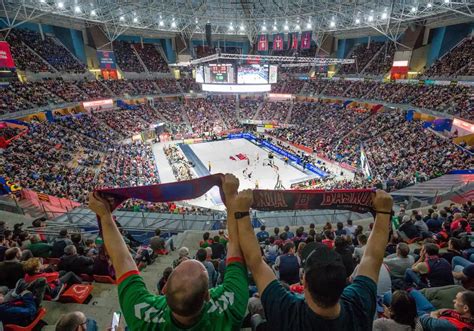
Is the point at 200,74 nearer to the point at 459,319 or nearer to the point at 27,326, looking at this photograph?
the point at 27,326

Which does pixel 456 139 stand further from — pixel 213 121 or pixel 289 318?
pixel 213 121

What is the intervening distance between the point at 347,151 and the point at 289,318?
101 feet

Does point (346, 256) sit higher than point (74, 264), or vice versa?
point (346, 256)

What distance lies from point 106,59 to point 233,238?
50.2 meters

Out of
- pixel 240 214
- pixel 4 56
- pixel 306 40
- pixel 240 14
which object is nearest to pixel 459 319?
pixel 240 214

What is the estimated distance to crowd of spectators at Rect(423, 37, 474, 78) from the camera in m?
28.1

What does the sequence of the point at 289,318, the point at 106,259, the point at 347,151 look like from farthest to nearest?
the point at 347,151 < the point at 106,259 < the point at 289,318

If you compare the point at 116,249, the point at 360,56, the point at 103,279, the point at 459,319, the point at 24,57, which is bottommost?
the point at 103,279

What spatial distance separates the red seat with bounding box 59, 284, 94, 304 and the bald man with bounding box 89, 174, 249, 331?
3.50 m

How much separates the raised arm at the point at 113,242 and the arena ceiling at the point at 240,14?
35.8 meters

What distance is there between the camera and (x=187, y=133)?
1714 inches

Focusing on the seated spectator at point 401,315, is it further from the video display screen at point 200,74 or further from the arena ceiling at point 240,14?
the video display screen at point 200,74

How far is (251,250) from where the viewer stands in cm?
169

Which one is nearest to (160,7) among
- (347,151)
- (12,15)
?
(12,15)
